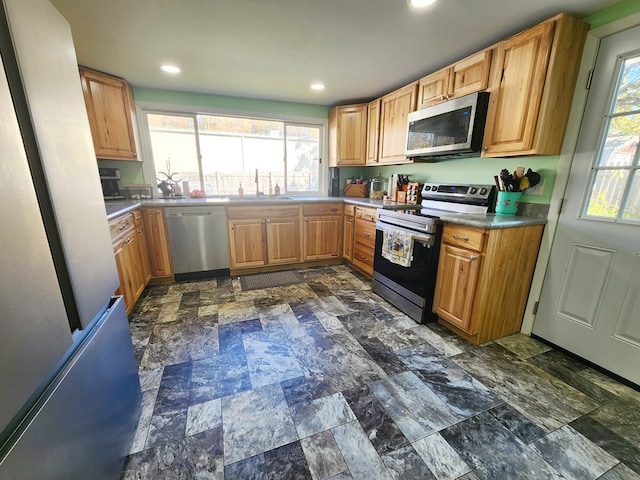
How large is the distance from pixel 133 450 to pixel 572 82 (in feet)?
10.6

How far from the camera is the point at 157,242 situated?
9.47 feet

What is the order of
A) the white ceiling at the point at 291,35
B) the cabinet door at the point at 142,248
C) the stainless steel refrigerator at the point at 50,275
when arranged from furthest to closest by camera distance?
the cabinet door at the point at 142,248, the white ceiling at the point at 291,35, the stainless steel refrigerator at the point at 50,275

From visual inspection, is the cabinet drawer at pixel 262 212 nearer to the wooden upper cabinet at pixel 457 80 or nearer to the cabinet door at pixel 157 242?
the cabinet door at pixel 157 242

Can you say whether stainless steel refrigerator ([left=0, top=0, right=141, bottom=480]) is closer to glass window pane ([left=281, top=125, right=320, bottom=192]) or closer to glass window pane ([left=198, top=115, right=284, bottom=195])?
glass window pane ([left=198, top=115, right=284, bottom=195])

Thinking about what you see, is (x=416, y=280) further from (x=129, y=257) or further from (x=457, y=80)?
(x=129, y=257)

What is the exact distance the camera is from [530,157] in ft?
6.52

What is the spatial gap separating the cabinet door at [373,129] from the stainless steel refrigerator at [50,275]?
2957 mm

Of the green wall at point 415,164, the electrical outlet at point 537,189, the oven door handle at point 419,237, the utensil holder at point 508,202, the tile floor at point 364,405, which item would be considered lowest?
the tile floor at point 364,405

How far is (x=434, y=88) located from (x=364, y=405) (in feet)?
8.79

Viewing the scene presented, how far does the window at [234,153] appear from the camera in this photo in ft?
10.9

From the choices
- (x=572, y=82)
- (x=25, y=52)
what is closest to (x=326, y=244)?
(x=572, y=82)

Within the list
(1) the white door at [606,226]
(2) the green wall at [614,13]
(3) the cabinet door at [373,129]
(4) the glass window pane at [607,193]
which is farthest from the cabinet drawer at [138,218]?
(2) the green wall at [614,13]

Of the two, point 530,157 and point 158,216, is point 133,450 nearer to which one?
point 158,216

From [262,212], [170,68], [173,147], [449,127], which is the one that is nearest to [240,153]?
[173,147]
